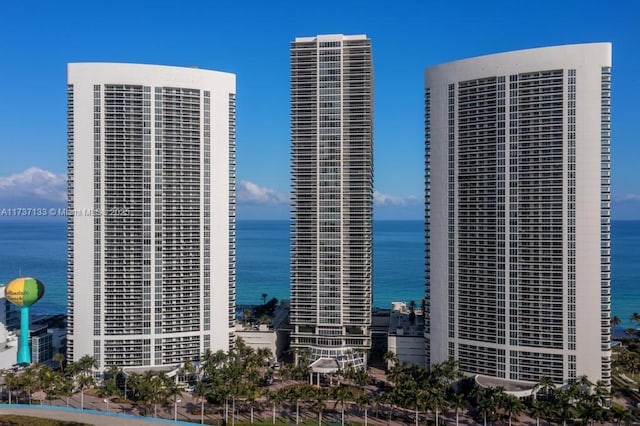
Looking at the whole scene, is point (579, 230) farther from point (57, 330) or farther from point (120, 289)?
point (57, 330)

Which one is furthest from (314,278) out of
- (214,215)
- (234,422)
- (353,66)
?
(353,66)

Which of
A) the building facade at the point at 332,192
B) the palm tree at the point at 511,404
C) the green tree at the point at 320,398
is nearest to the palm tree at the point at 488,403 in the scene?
the palm tree at the point at 511,404

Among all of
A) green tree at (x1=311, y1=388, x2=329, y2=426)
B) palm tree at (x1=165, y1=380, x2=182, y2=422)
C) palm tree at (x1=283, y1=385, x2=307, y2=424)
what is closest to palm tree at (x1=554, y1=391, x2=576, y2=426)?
green tree at (x1=311, y1=388, x2=329, y2=426)

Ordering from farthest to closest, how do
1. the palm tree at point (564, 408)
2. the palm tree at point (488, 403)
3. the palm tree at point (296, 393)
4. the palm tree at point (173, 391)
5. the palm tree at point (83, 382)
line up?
the palm tree at point (83, 382)
the palm tree at point (173, 391)
the palm tree at point (296, 393)
the palm tree at point (488, 403)
the palm tree at point (564, 408)

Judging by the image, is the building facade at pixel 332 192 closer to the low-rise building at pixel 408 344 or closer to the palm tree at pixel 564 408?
the low-rise building at pixel 408 344

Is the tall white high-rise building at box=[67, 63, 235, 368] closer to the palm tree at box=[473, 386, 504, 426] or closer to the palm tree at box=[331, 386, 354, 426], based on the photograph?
the palm tree at box=[331, 386, 354, 426]

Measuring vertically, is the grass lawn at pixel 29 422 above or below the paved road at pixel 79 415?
above

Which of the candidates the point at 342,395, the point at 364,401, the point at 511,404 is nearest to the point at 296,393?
the point at 342,395
